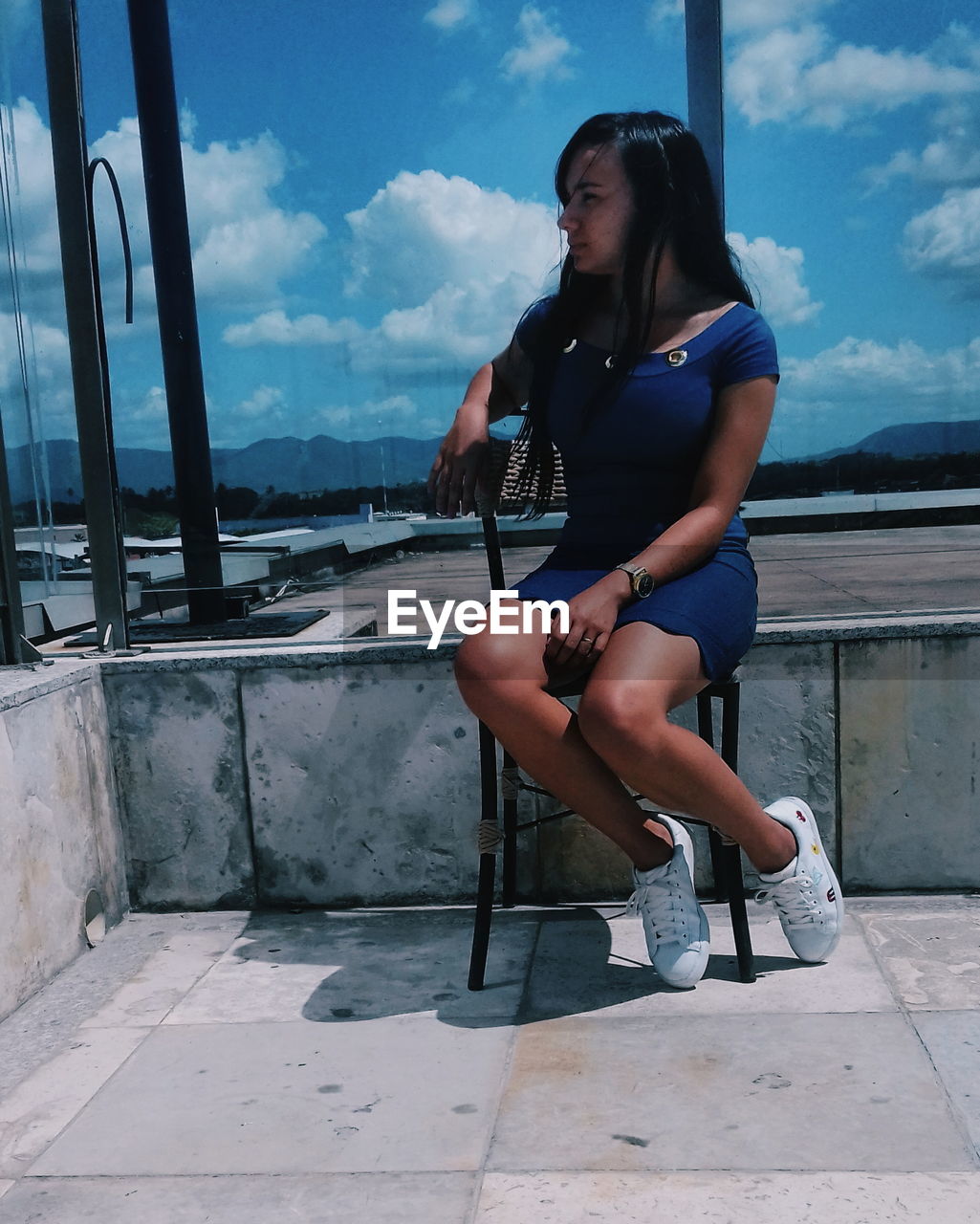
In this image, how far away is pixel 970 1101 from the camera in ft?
5.92

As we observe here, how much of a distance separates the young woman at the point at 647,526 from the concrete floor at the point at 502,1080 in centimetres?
22

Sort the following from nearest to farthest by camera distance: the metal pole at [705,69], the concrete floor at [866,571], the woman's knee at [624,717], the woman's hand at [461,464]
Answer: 1. the woman's knee at [624,717]
2. the woman's hand at [461,464]
3. the metal pole at [705,69]
4. the concrete floor at [866,571]

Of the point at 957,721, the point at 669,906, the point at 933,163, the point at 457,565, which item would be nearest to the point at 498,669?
the point at 669,906

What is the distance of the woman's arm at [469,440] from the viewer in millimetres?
2416

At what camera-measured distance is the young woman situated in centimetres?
216

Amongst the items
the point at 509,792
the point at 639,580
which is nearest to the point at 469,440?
the point at 639,580

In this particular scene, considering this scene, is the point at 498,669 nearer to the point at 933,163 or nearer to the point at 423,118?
the point at 423,118

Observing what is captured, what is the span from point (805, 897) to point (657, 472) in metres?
0.89

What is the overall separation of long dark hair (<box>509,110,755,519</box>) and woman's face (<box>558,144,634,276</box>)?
0.01 meters

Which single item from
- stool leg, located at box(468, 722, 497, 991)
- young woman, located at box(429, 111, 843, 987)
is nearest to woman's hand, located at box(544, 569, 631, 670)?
young woman, located at box(429, 111, 843, 987)

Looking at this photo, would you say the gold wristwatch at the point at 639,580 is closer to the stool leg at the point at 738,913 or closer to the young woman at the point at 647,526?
the young woman at the point at 647,526

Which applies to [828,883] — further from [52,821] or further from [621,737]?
[52,821]

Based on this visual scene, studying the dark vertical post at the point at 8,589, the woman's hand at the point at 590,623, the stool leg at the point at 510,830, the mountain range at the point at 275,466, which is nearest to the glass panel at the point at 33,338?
the mountain range at the point at 275,466

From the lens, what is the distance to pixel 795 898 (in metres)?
2.32
